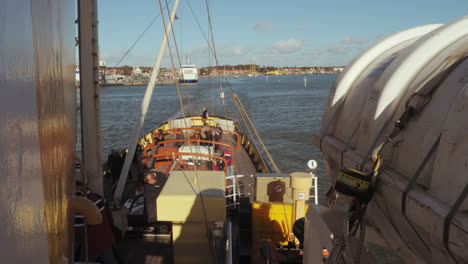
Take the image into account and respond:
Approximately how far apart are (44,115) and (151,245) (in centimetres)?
517

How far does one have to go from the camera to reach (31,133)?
118 cm

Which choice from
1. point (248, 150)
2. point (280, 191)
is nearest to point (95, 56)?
point (280, 191)

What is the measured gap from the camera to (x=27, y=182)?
3.70ft

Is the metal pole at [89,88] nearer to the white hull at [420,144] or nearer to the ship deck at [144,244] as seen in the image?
the ship deck at [144,244]

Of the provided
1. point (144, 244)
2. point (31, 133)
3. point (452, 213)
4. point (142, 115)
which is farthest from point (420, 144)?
point (142, 115)

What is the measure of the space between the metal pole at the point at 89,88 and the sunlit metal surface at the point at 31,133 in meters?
4.01

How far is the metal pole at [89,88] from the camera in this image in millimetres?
5418

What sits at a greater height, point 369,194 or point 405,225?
point 369,194

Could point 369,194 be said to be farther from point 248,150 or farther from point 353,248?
point 248,150

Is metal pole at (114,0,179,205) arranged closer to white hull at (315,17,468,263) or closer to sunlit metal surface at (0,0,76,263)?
white hull at (315,17,468,263)

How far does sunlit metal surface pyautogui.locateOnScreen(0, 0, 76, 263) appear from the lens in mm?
956

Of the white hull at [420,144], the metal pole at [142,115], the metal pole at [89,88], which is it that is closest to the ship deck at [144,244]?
the metal pole at [142,115]

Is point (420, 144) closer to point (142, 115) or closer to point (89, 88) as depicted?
point (89, 88)

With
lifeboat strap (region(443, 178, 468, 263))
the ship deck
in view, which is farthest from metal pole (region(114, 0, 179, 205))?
lifeboat strap (region(443, 178, 468, 263))
